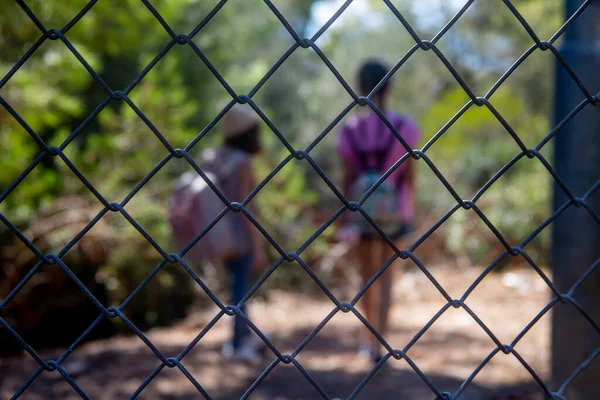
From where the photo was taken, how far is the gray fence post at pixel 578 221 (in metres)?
2.35

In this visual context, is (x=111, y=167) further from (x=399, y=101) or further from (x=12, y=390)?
(x=399, y=101)

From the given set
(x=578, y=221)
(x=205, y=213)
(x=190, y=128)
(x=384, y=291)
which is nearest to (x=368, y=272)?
(x=384, y=291)

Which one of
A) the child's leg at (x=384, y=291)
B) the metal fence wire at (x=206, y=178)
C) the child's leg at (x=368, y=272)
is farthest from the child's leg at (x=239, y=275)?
the metal fence wire at (x=206, y=178)

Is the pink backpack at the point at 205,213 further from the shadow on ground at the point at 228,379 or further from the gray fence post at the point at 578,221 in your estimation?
the gray fence post at the point at 578,221

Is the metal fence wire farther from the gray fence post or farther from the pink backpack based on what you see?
the pink backpack

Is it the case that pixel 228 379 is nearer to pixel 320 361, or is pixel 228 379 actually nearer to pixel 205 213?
pixel 320 361

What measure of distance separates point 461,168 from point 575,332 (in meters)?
7.60

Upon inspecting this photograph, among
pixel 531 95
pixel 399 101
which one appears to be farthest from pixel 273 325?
pixel 531 95

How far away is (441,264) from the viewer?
8047 millimetres

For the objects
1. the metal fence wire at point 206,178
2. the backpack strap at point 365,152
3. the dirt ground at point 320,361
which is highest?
the backpack strap at point 365,152

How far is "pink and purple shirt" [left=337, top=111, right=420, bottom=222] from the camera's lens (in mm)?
3494

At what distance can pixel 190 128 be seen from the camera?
23.4ft

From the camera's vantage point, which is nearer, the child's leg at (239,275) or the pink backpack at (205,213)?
the pink backpack at (205,213)

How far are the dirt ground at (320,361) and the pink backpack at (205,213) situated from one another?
2.37 ft
